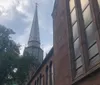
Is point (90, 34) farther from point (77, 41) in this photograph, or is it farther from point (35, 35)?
point (35, 35)

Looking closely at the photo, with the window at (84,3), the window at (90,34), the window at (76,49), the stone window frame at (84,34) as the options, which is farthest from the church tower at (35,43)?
the window at (90,34)

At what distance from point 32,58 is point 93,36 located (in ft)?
79.8

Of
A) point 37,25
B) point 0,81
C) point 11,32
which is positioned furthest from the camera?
point 37,25

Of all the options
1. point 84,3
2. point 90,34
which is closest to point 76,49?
point 90,34

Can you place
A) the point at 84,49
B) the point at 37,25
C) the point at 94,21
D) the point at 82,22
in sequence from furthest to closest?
the point at 37,25, the point at 82,22, the point at 84,49, the point at 94,21

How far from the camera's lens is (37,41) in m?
60.2

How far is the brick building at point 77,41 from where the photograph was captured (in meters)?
8.30

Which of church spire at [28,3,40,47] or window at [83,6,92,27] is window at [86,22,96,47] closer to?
window at [83,6,92,27]

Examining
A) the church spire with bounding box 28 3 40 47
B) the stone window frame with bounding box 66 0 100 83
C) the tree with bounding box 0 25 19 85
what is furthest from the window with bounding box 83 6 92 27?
the church spire with bounding box 28 3 40 47

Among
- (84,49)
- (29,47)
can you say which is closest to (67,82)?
(84,49)

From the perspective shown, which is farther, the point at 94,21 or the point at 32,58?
the point at 32,58

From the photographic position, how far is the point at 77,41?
416 inches

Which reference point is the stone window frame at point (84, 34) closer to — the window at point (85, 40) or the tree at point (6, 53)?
the window at point (85, 40)

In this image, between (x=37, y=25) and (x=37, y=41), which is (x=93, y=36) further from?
(x=37, y=25)
